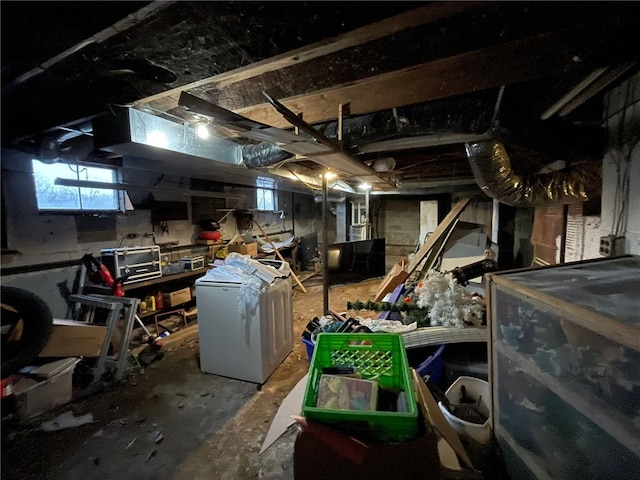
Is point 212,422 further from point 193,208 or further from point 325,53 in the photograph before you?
point 193,208

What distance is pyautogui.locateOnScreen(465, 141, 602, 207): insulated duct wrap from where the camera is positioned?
6.95ft

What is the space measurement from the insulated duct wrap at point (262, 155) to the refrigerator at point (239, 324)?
104 cm

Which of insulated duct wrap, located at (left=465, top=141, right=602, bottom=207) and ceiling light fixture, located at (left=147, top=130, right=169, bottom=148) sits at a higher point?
ceiling light fixture, located at (left=147, top=130, right=169, bottom=148)

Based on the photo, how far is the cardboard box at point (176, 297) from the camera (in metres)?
3.31

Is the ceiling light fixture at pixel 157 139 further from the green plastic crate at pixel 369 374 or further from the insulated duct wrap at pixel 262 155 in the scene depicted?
the green plastic crate at pixel 369 374

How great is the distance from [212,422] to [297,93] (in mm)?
2282

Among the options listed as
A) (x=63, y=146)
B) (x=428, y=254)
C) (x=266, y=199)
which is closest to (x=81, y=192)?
(x=63, y=146)

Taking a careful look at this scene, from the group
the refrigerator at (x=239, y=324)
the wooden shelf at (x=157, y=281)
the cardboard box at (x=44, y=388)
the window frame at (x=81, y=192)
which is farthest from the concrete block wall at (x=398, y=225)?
the cardboard box at (x=44, y=388)

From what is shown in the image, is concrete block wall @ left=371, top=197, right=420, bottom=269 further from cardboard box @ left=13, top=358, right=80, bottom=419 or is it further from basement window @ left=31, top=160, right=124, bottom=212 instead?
cardboard box @ left=13, top=358, right=80, bottom=419

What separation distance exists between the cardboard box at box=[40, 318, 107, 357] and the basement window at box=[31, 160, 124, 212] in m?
1.18

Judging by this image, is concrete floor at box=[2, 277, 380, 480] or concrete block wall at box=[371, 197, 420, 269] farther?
concrete block wall at box=[371, 197, 420, 269]

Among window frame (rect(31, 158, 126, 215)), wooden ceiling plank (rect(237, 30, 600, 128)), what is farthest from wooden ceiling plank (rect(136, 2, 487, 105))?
window frame (rect(31, 158, 126, 215))

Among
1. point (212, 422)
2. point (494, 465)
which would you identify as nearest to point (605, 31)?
point (494, 465)

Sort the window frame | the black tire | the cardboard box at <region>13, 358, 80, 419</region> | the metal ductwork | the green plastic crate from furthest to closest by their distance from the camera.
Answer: the window frame
the metal ductwork
the cardboard box at <region>13, 358, 80, 419</region>
the black tire
the green plastic crate
